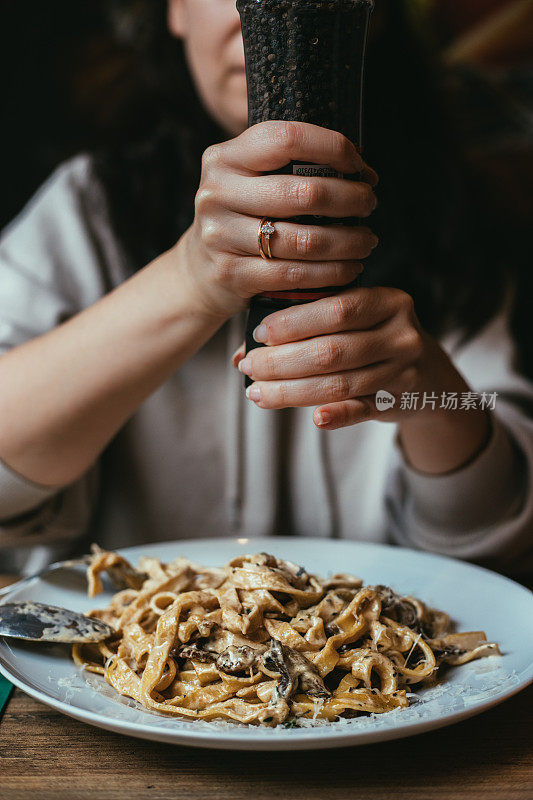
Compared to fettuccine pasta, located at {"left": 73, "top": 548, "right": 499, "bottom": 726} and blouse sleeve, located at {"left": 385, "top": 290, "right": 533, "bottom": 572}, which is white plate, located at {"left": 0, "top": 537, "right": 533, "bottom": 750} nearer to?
fettuccine pasta, located at {"left": 73, "top": 548, "right": 499, "bottom": 726}

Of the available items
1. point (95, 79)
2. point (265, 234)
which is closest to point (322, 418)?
point (265, 234)

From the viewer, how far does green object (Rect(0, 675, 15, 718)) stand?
0.64 metres

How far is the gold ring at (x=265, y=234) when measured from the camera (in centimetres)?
60

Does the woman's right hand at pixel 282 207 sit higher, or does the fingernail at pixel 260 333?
the woman's right hand at pixel 282 207

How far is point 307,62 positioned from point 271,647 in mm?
451

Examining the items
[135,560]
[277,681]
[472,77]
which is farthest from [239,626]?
[472,77]

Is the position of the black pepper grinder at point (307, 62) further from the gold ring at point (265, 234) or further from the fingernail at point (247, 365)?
the fingernail at point (247, 365)

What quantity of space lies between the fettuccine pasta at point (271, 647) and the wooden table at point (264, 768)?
3 centimetres

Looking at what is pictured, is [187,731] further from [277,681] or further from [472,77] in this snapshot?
[472,77]

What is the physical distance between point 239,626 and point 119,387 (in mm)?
362

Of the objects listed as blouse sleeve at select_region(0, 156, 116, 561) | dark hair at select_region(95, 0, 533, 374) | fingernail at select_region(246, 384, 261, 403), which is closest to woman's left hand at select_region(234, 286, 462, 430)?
fingernail at select_region(246, 384, 261, 403)

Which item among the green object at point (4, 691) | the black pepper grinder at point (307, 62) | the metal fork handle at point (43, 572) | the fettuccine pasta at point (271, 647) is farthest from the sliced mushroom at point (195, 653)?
the black pepper grinder at point (307, 62)

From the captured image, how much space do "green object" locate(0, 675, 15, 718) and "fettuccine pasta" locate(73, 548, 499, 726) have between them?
6 cm

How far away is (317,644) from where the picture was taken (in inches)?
25.2
